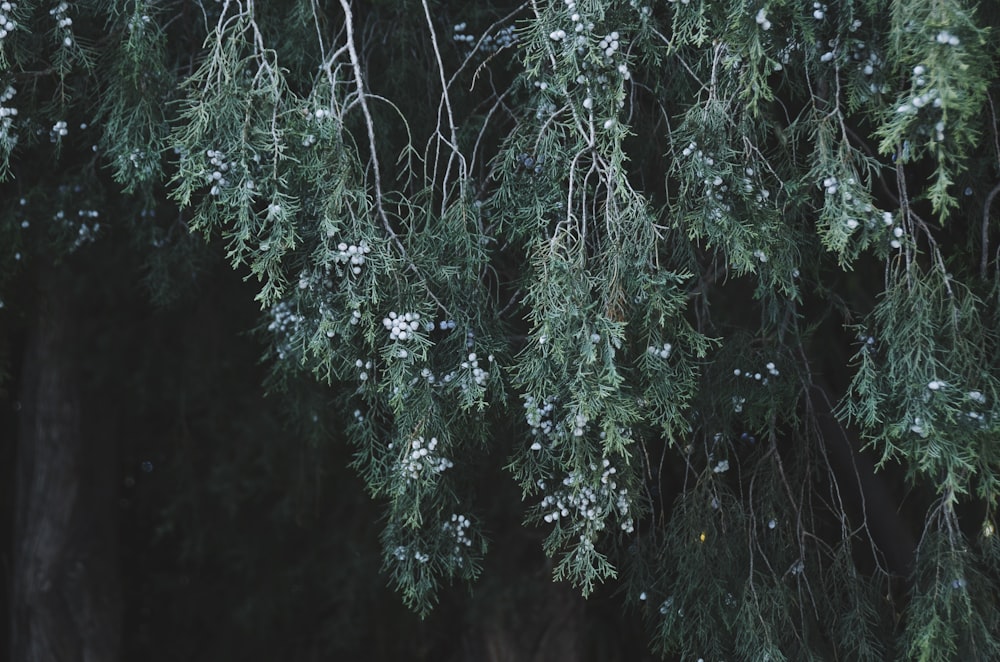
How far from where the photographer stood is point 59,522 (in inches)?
239

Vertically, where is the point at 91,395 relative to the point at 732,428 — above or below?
above

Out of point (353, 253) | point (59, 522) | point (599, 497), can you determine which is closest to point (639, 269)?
point (599, 497)

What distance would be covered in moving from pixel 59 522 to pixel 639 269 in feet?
14.6

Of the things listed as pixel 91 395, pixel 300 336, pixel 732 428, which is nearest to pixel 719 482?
pixel 732 428

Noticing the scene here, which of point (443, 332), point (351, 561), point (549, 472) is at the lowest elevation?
point (351, 561)

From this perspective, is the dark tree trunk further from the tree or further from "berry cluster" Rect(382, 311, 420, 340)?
"berry cluster" Rect(382, 311, 420, 340)

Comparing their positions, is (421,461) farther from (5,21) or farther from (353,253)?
(5,21)

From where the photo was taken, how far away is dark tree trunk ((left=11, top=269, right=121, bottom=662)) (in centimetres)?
593

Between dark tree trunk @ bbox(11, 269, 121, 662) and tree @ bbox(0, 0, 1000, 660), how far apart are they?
2784 millimetres

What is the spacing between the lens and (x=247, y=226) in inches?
110

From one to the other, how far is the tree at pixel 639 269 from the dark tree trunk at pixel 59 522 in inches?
110

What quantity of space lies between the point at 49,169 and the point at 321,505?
2924 mm

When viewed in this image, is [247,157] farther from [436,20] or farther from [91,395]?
[91,395]

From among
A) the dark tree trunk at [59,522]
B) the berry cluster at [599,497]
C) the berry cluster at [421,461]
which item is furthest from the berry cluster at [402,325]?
the dark tree trunk at [59,522]
